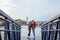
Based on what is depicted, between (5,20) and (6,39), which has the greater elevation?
(5,20)

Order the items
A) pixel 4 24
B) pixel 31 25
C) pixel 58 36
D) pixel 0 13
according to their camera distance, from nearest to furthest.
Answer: pixel 0 13, pixel 58 36, pixel 4 24, pixel 31 25

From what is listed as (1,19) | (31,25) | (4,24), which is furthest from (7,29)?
(31,25)

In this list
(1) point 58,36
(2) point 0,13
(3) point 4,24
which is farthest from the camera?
(3) point 4,24

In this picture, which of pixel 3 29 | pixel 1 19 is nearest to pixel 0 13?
pixel 1 19

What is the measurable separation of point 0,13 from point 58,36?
1.33 m

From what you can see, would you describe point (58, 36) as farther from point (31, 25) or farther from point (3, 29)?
point (31, 25)

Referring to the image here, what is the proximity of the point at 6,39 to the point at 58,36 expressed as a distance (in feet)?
4.28

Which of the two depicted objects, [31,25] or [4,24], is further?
[31,25]

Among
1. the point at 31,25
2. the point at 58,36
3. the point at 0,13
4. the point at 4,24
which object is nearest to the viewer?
the point at 0,13

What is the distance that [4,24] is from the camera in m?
6.48

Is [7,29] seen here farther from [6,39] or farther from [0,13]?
[0,13]

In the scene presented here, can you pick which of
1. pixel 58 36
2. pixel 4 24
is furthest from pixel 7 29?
pixel 58 36

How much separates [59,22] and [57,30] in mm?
177

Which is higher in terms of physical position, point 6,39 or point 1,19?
point 1,19
